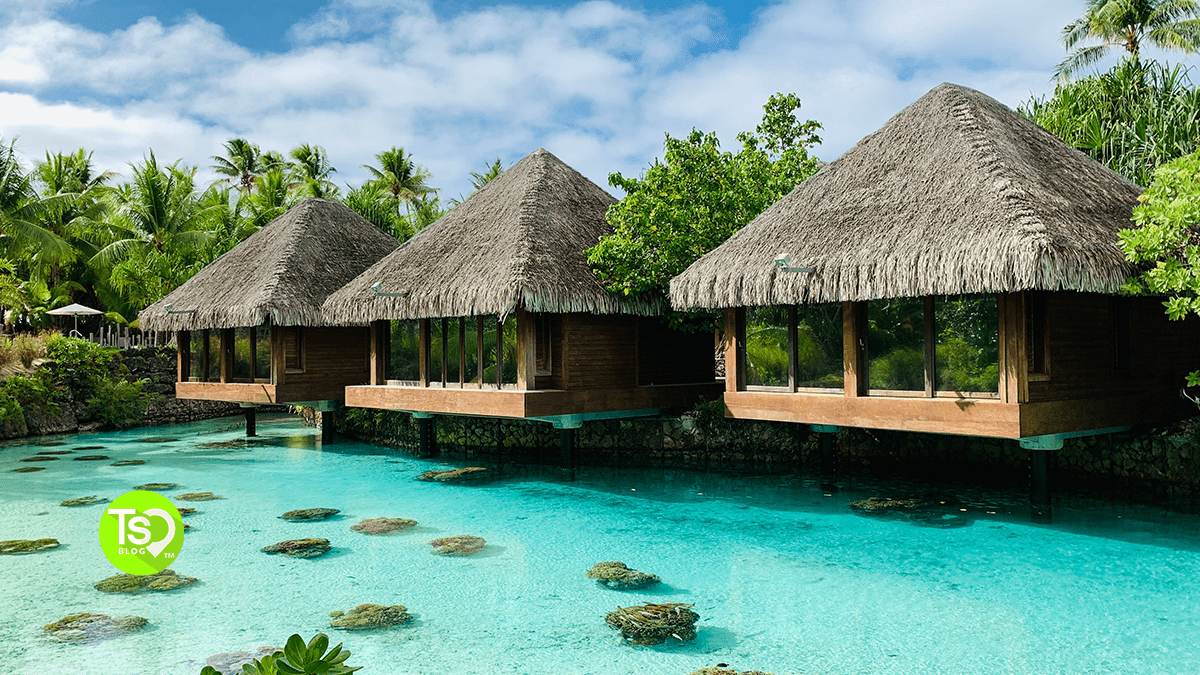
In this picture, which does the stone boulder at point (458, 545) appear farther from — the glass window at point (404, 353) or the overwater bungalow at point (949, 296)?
the glass window at point (404, 353)

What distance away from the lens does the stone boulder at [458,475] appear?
1160cm

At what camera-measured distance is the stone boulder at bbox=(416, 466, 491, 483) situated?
11599 mm

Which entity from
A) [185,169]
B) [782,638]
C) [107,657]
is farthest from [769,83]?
[185,169]

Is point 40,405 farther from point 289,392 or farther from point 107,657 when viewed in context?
point 107,657

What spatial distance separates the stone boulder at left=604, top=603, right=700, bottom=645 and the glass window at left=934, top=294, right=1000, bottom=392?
3.90 meters

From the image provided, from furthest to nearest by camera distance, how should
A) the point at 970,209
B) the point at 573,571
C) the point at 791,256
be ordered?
1. the point at 791,256
2. the point at 970,209
3. the point at 573,571

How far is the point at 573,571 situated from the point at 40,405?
51.4ft

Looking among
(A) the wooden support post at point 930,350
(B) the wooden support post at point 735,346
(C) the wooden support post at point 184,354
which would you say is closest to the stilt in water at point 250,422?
(C) the wooden support post at point 184,354

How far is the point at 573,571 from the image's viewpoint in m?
7.05

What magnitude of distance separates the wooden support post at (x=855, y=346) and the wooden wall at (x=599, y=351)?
3.76m

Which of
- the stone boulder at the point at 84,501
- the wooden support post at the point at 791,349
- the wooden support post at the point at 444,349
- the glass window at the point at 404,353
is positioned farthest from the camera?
the glass window at the point at 404,353

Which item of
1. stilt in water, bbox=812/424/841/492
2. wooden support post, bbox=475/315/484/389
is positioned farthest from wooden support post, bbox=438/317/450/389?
stilt in water, bbox=812/424/841/492

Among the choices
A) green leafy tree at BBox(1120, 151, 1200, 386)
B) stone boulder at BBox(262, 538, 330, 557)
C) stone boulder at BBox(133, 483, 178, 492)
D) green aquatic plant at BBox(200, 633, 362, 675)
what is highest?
green leafy tree at BBox(1120, 151, 1200, 386)

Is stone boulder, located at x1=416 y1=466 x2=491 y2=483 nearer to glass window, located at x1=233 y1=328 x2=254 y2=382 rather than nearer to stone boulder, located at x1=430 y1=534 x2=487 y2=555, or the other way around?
stone boulder, located at x1=430 y1=534 x2=487 y2=555
